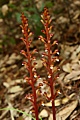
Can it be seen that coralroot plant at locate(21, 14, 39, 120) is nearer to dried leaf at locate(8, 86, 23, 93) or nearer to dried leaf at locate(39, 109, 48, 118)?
dried leaf at locate(39, 109, 48, 118)

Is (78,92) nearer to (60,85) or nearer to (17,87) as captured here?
(60,85)

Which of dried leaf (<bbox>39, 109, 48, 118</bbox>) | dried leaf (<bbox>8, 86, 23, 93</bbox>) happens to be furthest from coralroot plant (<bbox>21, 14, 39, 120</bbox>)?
dried leaf (<bbox>8, 86, 23, 93</bbox>)

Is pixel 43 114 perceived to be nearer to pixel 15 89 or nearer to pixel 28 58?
pixel 15 89

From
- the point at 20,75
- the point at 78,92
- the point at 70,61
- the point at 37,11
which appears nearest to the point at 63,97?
the point at 78,92

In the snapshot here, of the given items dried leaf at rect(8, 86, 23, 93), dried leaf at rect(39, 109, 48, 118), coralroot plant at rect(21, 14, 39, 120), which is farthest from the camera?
dried leaf at rect(8, 86, 23, 93)

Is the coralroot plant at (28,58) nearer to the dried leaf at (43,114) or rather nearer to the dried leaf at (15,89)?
the dried leaf at (43,114)

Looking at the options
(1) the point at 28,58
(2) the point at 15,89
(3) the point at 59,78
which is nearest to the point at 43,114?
(3) the point at 59,78

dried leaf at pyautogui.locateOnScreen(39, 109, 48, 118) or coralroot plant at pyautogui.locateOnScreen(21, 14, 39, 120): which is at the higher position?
coralroot plant at pyautogui.locateOnScreen(21, 14, 39, 120)

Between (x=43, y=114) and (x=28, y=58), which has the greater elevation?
(x=28, y=58)

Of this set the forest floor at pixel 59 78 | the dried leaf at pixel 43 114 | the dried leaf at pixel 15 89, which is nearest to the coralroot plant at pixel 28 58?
the forest floor at pixel 59 78
